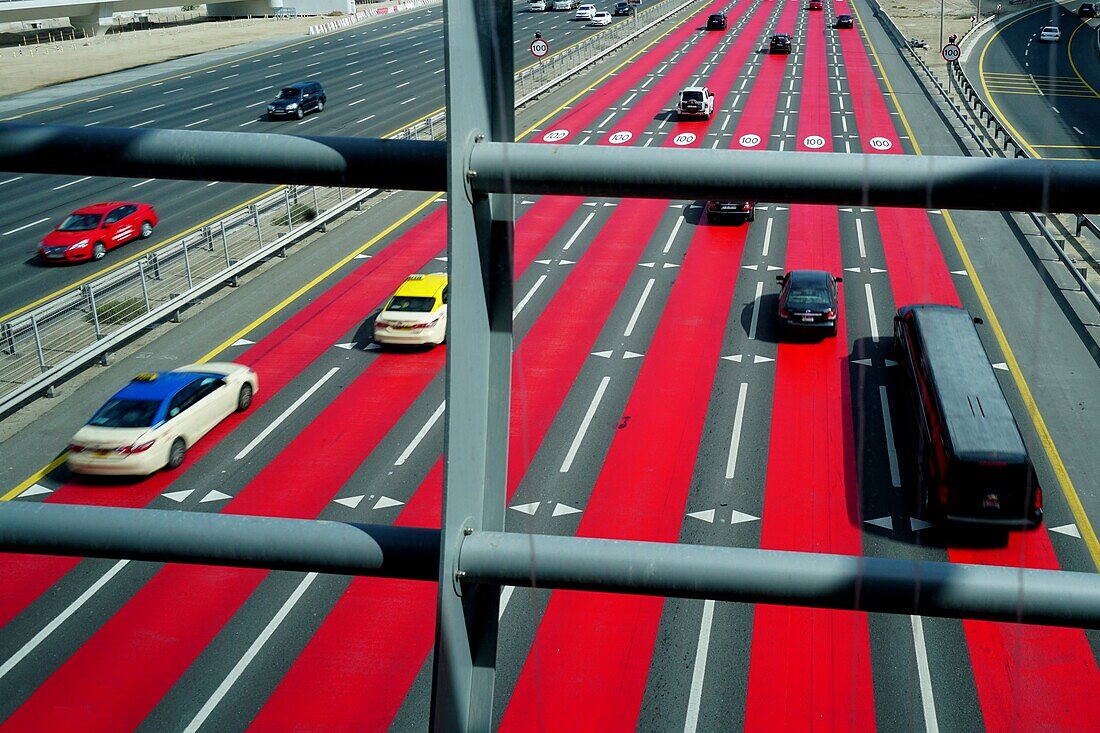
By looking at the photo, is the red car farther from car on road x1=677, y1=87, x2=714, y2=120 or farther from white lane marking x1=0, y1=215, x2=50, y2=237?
car on road x1=677, y1=87, x2=714, y2=120

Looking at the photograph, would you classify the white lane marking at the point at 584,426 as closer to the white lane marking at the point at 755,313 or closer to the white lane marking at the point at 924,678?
the white lane marking at the point at 755,313

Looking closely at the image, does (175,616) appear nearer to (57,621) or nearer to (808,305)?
(57,621)

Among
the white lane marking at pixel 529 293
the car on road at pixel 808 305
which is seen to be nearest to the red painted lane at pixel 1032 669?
the car on road at pixel 808 305

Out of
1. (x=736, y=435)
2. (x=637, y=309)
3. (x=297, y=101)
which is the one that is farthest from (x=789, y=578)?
(x=297, y=101)

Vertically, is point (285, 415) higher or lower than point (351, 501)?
higher

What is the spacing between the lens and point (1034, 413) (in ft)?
59.2

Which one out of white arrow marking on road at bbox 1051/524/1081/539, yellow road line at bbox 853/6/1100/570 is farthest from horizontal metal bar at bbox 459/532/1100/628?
white arrow marking on road at bbox 1051/524/1081/539

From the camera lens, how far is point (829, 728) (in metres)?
11.1

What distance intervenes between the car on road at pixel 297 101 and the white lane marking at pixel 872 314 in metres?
23.4

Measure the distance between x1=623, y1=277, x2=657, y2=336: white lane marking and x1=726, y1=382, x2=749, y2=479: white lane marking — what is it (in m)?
3.33

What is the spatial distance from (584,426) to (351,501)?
16.0 ft

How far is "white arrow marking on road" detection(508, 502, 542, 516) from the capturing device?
50.9 feet

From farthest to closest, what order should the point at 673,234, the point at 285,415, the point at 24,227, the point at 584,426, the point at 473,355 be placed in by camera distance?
1. the point at 24,227
2. the point at 673,234
3. the point at 285,415
4. the point at 584,426
5. the point at 473,355

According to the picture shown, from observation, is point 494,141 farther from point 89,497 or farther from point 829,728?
point 89,497
